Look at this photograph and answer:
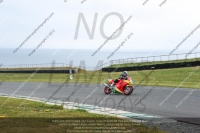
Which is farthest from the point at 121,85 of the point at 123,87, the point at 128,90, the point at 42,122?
the point at 42,122

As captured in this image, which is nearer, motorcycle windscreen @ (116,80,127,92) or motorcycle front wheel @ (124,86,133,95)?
motorcycle front wheel @ (124,86,133,95)

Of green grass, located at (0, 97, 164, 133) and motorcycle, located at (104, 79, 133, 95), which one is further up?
motorcycle, located at (104, 79, 133, 95)

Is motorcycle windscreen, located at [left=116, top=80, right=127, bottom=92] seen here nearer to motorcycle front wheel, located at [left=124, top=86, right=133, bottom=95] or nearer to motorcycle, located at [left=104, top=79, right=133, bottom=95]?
motorcycle, located at [left=104, top=79, right=133, bottom=95]

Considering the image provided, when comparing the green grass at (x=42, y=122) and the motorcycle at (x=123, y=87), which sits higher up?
the motorcycle at (x=123, y=87)

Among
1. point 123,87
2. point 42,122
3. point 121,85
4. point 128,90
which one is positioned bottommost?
point 42,122

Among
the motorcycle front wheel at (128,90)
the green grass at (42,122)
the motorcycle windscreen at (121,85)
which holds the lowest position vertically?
the green grass at (42,122)

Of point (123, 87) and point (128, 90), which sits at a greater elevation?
point (123, 87)

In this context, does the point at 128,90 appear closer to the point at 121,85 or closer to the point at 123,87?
the point at 123,87

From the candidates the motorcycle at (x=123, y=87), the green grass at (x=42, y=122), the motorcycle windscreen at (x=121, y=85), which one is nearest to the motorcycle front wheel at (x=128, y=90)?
the motorcycle at (x=123, y=87)

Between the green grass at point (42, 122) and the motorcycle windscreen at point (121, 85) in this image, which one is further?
the motorcycle windscreen at point (121, 85)

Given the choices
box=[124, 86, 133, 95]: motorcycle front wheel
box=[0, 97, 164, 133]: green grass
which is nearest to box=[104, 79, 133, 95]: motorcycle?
box=[124, 86, 133, 95]: motorcycle front wheel

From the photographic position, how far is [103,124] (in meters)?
9.43

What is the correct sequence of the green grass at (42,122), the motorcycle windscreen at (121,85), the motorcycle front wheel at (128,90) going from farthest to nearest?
1. the motorcycle windscreen at (121,85)
2. the motorcycle front wheel at (128,90)
3. the green grass at (42,122)

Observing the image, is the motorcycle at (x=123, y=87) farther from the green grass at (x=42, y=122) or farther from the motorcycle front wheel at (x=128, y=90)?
the green grass at (x=42, y=122)
